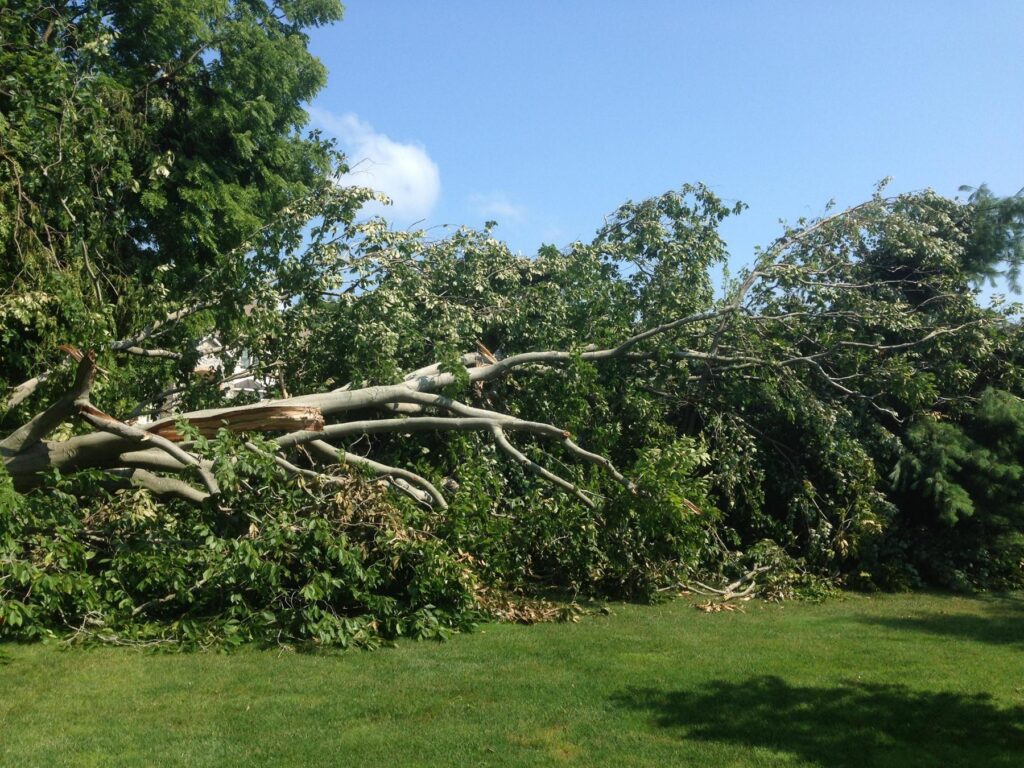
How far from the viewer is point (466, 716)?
537 cm

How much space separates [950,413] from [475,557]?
6692 mm

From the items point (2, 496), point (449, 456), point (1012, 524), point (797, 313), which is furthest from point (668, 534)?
point (2, 496)

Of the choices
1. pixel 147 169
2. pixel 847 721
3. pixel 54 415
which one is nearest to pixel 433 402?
pixel 54 415

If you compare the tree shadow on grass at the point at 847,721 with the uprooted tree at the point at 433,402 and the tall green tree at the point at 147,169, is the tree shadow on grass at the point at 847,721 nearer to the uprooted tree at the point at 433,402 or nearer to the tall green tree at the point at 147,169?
the uprooted tree at the point at 433,402

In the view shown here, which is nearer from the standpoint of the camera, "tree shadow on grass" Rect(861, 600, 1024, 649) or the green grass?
the green grass

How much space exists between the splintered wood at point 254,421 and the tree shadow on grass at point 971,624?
17.4 ft

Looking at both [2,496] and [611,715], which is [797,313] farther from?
[2,496]

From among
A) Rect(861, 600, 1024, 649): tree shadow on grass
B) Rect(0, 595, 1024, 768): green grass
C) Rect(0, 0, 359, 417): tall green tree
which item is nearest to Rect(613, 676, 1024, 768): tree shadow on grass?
Rect(0, 595, 1024, 768): green grass

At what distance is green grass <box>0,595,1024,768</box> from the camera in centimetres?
476

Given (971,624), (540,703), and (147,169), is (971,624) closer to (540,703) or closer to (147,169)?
(540,703)

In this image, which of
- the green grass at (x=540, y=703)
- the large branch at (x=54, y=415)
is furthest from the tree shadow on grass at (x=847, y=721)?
the large branch at (x=54, y=415)

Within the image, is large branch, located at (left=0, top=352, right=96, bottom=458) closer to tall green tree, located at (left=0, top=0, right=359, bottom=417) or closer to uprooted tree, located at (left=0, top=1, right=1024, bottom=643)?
uprooted tree, located at (left=0, top=1, right=1024, bottom=643)

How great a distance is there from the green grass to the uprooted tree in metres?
0.81

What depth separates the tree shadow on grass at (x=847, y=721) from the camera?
4773 millimetres
